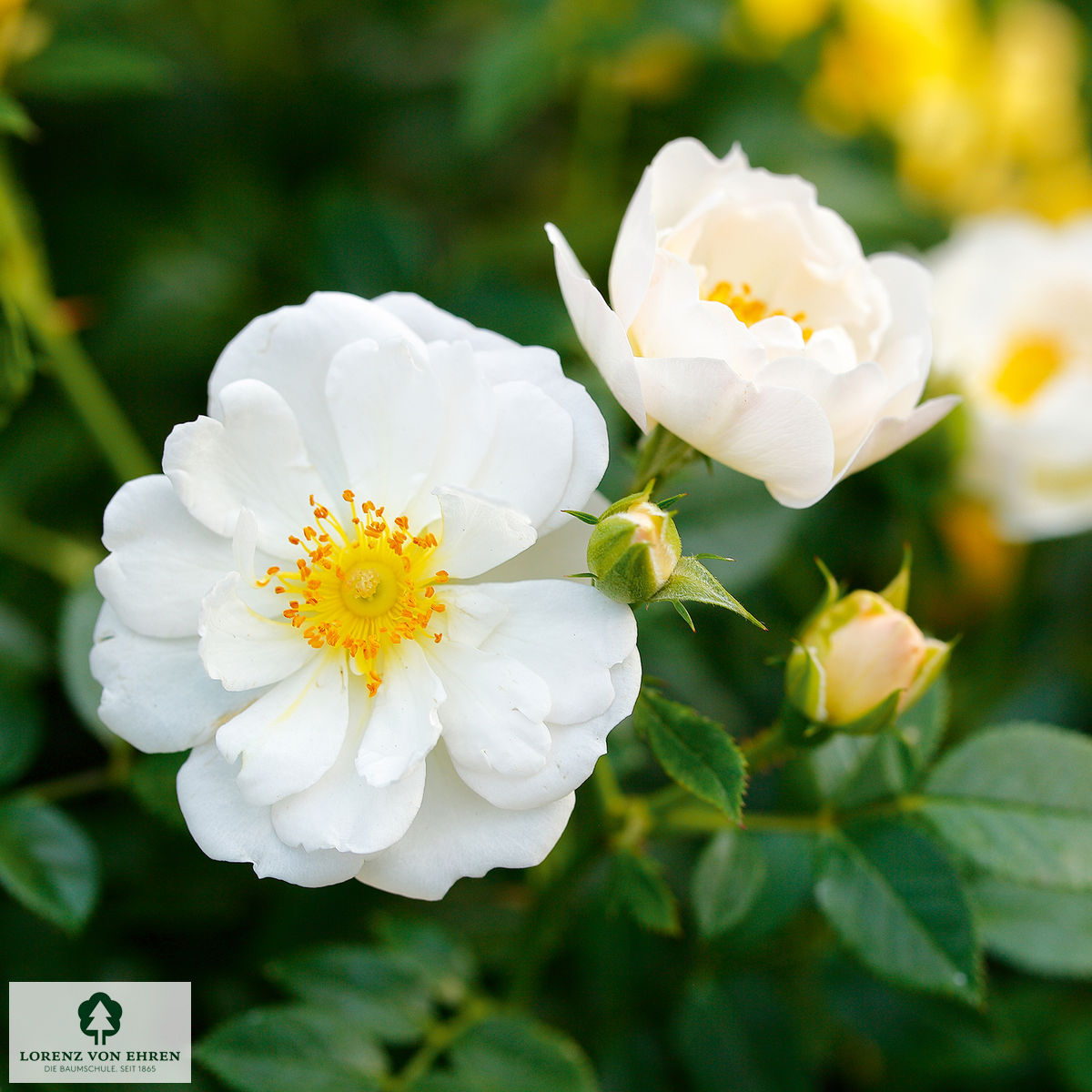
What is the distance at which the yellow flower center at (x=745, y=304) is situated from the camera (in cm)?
119

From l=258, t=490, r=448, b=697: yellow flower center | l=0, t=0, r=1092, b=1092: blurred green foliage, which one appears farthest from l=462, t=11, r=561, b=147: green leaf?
l=258, t=490, r=448, b=697: yellow flower center

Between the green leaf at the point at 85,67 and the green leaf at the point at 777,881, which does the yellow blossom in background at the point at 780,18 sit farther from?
the green leaf at the point at 777,881

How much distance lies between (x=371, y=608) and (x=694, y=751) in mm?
373

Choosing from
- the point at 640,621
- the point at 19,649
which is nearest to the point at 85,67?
the point at 19,649

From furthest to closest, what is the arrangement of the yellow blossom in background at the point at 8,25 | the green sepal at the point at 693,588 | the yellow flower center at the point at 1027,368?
the yellow flower center at the point at 1027,368, the yellow blossom in background at the point at 8,25, the green sepal at the point at 693,588

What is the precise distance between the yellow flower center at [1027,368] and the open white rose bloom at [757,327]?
0.93 metres

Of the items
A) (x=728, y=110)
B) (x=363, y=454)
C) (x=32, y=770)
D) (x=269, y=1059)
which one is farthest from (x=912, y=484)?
(x=32, y=770)

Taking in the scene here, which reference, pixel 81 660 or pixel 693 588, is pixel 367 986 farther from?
pixel 693 588

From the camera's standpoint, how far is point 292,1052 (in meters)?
1.21

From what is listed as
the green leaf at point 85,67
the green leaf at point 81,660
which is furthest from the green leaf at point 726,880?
the green leaf at point 85,67

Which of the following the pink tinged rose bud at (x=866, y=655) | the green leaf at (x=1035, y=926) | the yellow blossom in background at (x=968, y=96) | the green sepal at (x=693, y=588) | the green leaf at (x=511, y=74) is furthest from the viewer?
the yellow blossom in background at (x=968, y=96)

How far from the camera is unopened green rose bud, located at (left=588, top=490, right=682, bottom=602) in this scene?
917mm

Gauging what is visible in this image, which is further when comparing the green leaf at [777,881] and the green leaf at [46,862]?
the green leaf at [777,881]

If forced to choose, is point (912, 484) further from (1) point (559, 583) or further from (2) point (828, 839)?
(1) point (559, 583)
